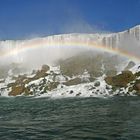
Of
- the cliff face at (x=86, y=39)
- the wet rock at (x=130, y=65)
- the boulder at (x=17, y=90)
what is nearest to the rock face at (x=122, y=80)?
the boulder at (x=17, y=90)

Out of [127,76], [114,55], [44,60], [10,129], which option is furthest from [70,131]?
[44,60]

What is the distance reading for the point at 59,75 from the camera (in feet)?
365

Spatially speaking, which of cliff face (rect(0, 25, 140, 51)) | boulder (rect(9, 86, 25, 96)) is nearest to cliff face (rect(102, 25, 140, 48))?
cliff face (rect(0, 25, 140, 51))

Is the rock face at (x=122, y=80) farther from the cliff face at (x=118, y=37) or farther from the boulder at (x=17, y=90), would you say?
the cliff face at (x=118, y=37)

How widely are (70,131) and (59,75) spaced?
83.7 metres

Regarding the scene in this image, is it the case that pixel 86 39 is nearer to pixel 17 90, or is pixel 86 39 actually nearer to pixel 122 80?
pixel 17 90

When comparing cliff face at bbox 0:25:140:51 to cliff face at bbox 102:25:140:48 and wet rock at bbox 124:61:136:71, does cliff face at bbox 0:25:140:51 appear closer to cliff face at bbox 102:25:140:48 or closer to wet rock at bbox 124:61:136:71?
cliff face at bbox 102:25:140:48

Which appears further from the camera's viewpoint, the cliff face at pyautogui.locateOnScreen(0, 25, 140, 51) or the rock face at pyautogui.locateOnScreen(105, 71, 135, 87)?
the cliff face at pyautogui.locateOnScreen(0, 25, 140, 51)

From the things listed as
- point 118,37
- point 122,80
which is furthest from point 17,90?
point 118,37

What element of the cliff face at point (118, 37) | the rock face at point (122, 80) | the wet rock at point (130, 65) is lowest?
the rock face at point (122, 80)

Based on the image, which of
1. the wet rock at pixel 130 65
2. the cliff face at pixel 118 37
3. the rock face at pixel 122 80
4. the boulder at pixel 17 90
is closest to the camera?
the rock face at pixel 122 80

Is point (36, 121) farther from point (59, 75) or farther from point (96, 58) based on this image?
point (96, 58)

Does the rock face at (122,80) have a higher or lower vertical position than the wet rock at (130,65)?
lower

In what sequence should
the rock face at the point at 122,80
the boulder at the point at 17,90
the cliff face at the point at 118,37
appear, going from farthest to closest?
the cliff face at the point at 118,37, the boulder at the point at 17,90, the rock face at the point at 122,80
